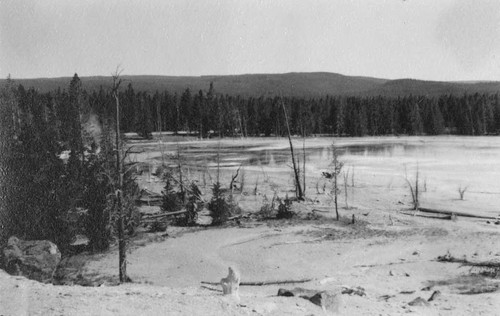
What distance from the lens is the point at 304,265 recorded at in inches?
733

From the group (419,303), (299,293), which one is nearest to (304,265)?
(299,293)

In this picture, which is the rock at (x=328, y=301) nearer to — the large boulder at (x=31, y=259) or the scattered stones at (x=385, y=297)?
the scattered stones at (x=385, y=297)

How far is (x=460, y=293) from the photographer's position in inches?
546

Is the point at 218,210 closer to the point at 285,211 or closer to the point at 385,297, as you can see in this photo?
the point at 285,211

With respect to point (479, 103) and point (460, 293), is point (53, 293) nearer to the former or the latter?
point (460, 293)

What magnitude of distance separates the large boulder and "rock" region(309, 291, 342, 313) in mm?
9415

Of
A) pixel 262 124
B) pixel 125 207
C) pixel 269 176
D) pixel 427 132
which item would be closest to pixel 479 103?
pixel 427 132

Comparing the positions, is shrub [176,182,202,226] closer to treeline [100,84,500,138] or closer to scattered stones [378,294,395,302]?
scattered stones [378,294,395,302]

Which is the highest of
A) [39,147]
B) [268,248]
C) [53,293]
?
[39,147]

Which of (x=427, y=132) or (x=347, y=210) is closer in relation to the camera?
(x=347, y=210)

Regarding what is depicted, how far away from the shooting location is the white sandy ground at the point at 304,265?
396 inches

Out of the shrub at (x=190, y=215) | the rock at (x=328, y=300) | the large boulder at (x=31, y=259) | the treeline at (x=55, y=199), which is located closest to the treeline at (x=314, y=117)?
the shrub at (x=190, y=215)

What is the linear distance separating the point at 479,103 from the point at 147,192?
257 ft

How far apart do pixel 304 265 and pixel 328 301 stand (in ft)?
25.8
